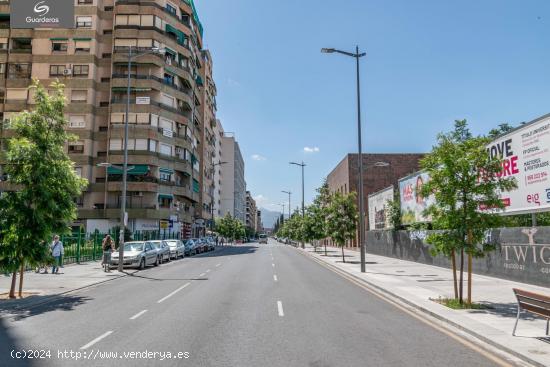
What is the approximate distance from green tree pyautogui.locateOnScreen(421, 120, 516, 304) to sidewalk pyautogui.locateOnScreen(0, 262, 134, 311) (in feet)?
39.2

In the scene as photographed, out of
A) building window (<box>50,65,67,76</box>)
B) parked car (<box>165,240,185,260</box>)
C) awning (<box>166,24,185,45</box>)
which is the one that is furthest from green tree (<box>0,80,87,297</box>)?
awning (<box>166,24,185,45</box>)

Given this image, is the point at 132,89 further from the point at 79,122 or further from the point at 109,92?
the point at 79,122

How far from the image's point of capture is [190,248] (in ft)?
142

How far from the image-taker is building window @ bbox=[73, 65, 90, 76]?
1978 inches

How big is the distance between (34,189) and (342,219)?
22.2m

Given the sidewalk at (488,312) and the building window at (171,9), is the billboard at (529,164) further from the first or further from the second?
the building window at (171,9)

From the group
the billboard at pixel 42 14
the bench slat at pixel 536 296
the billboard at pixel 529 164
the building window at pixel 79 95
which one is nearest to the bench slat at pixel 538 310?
the bench slat at pixel 536 296

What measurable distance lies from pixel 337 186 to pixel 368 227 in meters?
17.5

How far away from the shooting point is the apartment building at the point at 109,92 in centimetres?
4966

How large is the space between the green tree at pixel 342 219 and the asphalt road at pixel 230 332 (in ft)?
56.8

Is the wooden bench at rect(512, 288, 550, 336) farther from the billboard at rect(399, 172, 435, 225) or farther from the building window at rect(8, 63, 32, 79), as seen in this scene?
the building window at rect(8, 63, 32, 79)

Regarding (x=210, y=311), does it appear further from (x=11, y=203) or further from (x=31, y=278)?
(x=31, y=278)

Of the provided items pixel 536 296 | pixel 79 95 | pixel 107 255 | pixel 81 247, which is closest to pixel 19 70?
pixel 79 95

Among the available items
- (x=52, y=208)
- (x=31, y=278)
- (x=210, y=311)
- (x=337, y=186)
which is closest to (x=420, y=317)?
(x=210, y=311)
